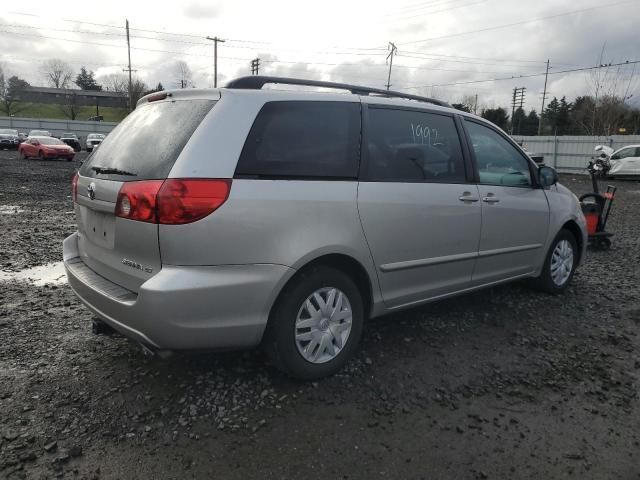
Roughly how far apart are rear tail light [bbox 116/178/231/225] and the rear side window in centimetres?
19

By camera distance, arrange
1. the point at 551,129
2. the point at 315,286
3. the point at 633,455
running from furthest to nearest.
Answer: the point at 551,129, the point at 315,286, the point at 633,455

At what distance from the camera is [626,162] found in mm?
21719

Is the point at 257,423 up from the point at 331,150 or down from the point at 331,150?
down

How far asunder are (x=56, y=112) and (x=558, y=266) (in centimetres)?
9222

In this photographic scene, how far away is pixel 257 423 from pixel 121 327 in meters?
0.91

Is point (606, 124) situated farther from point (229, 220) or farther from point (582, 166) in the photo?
point (229, 220)

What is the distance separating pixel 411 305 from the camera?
3.62 meters

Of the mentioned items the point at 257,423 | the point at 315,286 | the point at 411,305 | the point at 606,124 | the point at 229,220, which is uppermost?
the point at 606,124

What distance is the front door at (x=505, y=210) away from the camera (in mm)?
4039

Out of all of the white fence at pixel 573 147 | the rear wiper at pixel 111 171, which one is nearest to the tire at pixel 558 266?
the rear wiper at pixel 111 171

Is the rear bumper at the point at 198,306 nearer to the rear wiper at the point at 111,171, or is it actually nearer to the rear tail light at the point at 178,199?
the rear tail light at the point at 178,199

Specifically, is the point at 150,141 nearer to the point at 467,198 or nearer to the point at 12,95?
the point at 467,198

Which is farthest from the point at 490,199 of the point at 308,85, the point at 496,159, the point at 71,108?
the point at 71,108

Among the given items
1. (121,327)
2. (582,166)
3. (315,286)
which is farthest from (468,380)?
(582,166)
